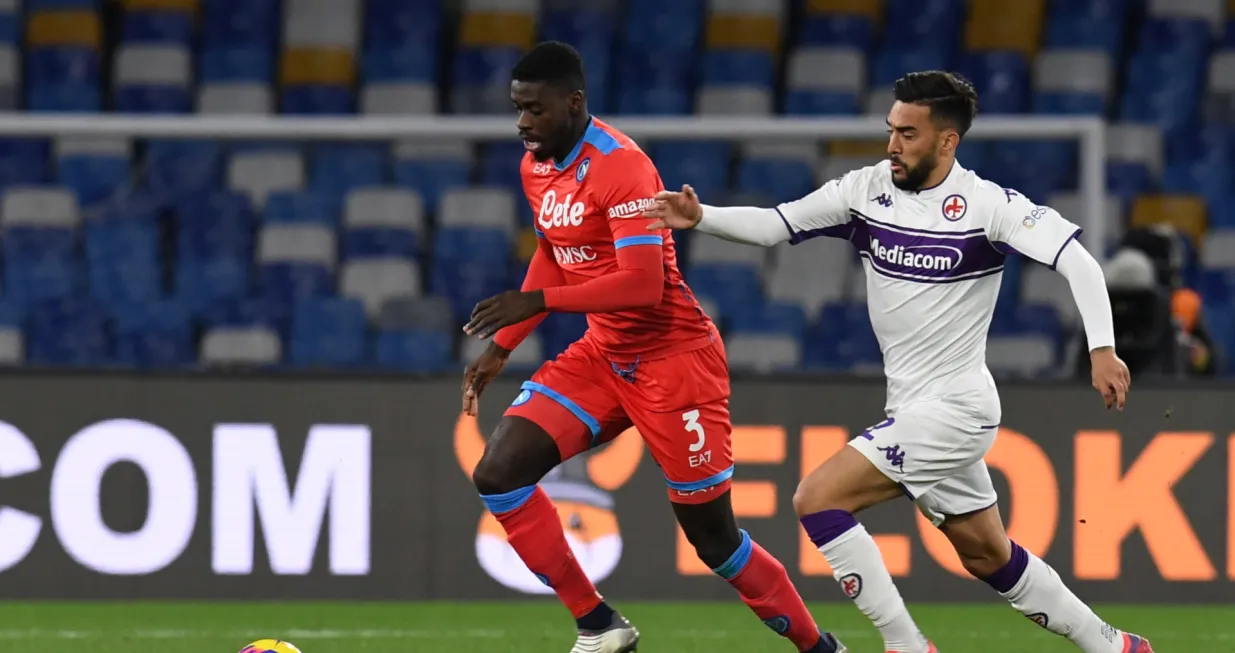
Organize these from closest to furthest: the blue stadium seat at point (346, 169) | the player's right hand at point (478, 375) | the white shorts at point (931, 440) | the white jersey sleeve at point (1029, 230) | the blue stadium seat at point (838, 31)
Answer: the white jersey sleeve at point (1029, 230), the white shorts at point (931, 440), the player's right hand at point (478, 375), the blue stadium seat at point (346, 169), the blue stadium seat at point (838, 31)

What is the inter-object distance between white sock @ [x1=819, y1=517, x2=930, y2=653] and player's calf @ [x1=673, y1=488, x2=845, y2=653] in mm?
333

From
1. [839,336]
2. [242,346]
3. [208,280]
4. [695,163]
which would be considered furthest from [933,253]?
[695,163]

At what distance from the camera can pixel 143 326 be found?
11.2 m

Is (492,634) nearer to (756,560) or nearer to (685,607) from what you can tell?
(685,607)

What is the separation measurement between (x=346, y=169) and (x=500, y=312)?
7284mm

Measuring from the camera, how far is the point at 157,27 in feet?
42.3

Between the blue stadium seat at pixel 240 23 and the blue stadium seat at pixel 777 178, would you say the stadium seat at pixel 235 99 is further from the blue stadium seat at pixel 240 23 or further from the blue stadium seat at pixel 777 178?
the blue stadium seat at pixel 777 178

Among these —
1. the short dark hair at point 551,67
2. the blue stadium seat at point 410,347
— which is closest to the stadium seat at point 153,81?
the blue stadium seat at point 410,347

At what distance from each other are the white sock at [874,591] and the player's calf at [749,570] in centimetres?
33

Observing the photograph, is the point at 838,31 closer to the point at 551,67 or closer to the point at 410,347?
the point at 410,347

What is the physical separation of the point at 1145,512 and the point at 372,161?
597 centimetres

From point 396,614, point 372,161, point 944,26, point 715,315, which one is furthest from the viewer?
point 944,26

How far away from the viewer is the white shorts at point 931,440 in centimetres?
534

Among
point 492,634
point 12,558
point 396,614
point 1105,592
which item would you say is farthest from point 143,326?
point 1105,592
